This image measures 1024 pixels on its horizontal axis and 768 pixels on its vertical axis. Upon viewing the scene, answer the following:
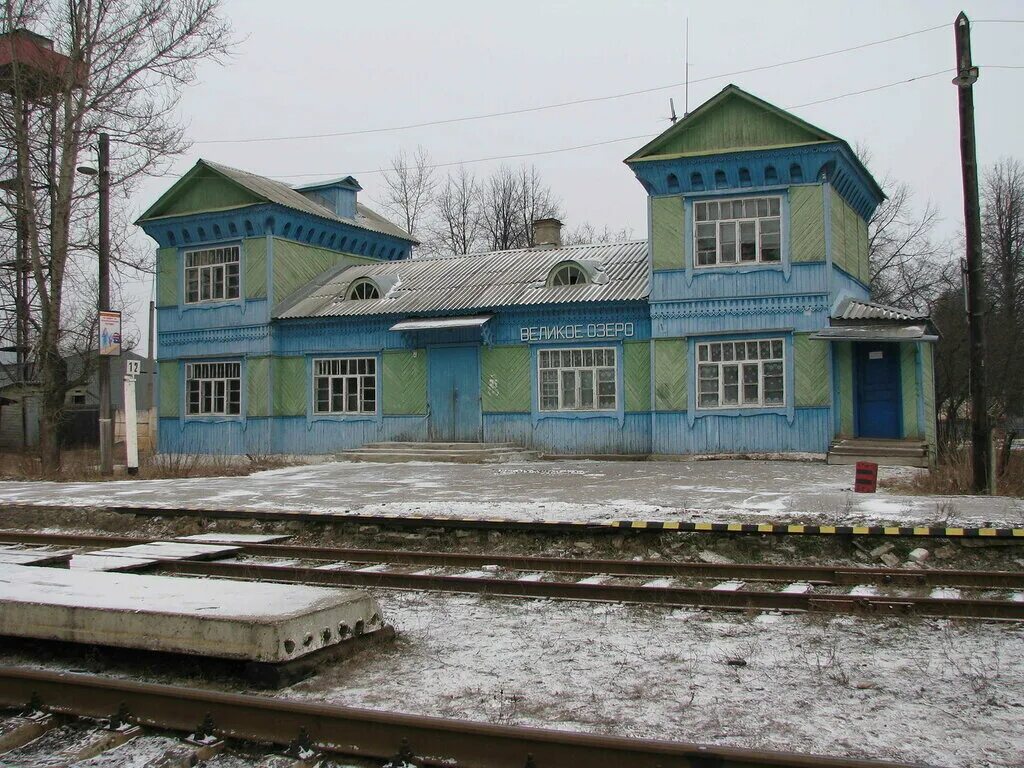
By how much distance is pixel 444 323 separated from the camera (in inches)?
939

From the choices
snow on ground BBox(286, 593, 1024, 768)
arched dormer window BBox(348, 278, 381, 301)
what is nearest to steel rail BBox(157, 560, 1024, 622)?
snow on ground BBox(286, 593, 1024, 768)

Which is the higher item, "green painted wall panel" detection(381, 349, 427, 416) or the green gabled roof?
the green gabled roof

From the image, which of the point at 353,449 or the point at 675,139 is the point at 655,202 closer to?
the point at 675,139

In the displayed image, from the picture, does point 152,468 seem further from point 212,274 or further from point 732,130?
point 732,130

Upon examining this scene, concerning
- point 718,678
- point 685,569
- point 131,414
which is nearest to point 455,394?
point 131,414

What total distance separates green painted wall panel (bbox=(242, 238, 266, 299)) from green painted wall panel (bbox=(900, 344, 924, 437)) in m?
16.9

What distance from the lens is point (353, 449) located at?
25.3 m

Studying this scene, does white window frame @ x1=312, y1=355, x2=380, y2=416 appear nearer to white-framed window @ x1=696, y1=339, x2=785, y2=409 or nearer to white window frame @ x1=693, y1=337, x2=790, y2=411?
white window frame @ x1=693, y1=337, x2=790, y2=411

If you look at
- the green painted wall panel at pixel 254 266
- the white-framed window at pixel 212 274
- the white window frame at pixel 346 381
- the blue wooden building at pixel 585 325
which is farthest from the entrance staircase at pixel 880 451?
the white-framed window at pixel 212 274

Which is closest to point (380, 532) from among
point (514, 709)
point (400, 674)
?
point (400, 674)

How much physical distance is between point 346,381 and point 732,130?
12045mm

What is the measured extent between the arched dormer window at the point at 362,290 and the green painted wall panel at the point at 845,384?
12.6m

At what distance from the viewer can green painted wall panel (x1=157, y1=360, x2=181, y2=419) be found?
93.2ft

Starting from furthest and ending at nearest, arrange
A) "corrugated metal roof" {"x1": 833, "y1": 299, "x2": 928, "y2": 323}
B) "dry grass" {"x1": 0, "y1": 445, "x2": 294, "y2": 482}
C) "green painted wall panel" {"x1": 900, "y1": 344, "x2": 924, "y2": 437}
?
"dry grass" {"x1": 0, "y1": 445, "x2": 294, "y2": 482}, "green painted wall panel" {"x1": 900, "y1": 344, "x2": 924, "y2": 437}, "corrugated metal roof" {"x1": 833, "y1": 299, "x2": 928, "y2": 323}
